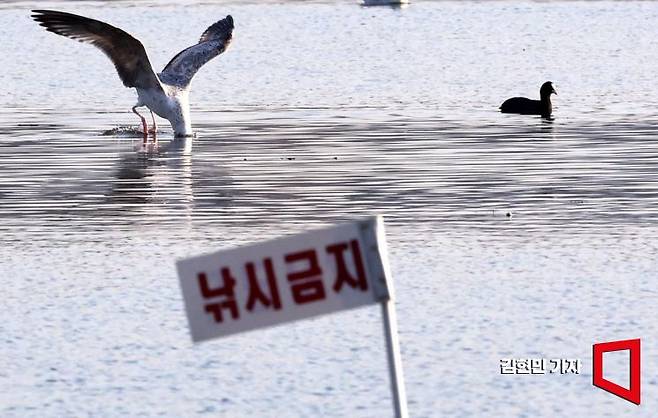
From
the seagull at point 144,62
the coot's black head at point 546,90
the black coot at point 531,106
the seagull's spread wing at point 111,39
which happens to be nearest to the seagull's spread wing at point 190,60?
the seagull at point 144,62

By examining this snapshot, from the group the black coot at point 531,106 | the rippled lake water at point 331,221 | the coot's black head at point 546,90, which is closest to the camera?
the rippled lake water at point 331,221

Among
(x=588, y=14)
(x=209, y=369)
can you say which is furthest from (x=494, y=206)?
(x=588, y=14)

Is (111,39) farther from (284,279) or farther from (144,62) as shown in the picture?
(284,279)

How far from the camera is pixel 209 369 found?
12.6 metres

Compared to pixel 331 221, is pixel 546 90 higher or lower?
lower

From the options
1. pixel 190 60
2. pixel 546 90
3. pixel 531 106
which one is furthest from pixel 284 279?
pixel 546 90

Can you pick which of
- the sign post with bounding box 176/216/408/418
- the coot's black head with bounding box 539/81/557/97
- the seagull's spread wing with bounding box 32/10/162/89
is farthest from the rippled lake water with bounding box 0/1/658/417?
the sign post with bounding box 176/216/408/418

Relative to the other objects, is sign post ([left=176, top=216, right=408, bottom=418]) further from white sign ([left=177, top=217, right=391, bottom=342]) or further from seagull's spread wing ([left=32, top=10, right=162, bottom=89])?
seagull's spread wing ([left=32, top=10, right=162, bottom=89])

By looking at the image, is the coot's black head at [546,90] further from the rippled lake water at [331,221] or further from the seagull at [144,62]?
the seagull at [144,62]

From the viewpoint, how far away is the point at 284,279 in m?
8.27

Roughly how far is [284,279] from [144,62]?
19.9 metres

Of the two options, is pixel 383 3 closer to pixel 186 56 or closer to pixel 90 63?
pixel 90 63

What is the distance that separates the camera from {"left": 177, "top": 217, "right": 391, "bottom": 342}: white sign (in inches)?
323

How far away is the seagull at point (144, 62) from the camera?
89.6ft
